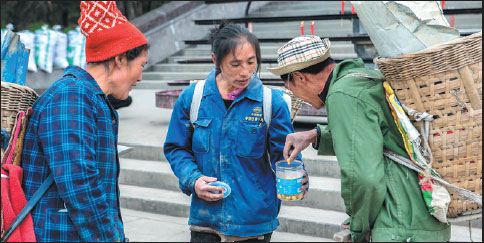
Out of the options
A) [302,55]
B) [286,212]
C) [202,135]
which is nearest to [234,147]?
[202,135]

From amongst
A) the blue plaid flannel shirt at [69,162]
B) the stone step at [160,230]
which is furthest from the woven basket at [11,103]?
the stone step at [160,230]

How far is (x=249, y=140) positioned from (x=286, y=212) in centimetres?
248

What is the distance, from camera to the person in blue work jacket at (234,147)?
113 inches

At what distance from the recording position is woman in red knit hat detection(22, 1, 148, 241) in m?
2.15

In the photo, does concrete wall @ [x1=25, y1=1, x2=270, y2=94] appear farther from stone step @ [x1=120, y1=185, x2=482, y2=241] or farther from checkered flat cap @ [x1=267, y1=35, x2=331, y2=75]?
checkered flat cap @ [x1=267, y1=35, x2=331, y2=75]

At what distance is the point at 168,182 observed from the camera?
610 centimetres

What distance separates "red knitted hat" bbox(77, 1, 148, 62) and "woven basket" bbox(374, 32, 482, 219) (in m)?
1.01

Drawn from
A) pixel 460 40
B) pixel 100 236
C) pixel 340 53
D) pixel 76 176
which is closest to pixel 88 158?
pixel 76 176

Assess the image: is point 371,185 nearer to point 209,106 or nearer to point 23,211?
point 209,106

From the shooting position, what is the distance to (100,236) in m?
2.22

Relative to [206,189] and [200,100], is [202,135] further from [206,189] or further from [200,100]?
[206,189]

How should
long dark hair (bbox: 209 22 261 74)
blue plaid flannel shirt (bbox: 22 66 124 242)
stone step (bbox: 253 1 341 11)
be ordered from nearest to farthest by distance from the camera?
blue plaid flannel shirt (bbox: 22 66 124 242) < long dark hair (bbox: 209 22 261 74) < stone step (bbox: 253 1 341 11)

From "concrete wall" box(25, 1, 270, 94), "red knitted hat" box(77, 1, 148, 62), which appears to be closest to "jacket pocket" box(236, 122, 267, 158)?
"red knitted hat" box(77, 1, 148, 62)

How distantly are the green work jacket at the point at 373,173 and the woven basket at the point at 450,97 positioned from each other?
0.39ft
